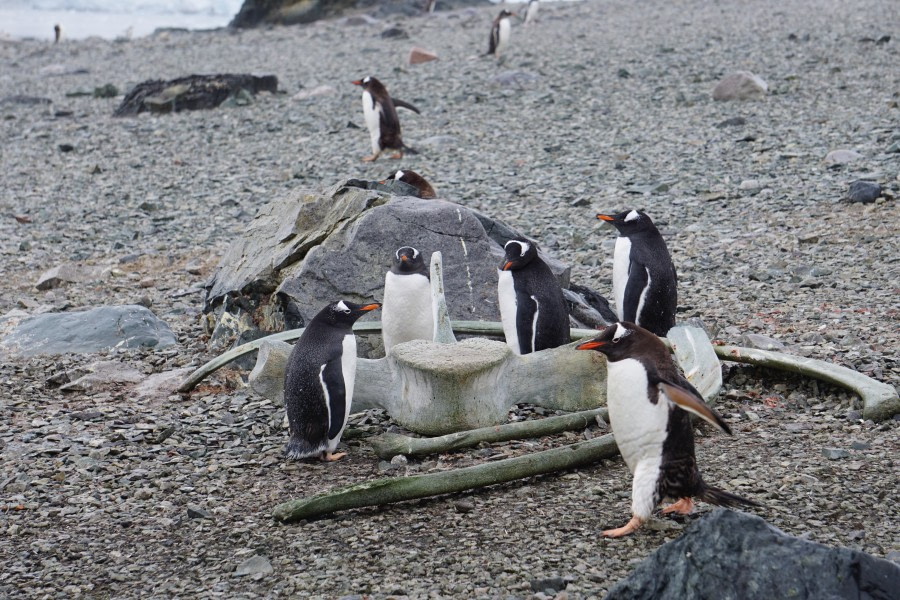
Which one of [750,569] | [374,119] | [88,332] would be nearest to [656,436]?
[750,569]

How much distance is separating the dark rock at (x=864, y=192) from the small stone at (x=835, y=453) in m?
4.19

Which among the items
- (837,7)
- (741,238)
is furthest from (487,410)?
(837,7)

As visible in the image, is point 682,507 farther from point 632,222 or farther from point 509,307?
point 632,222

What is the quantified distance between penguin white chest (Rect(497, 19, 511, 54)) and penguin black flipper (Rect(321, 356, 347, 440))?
12410 millimetres

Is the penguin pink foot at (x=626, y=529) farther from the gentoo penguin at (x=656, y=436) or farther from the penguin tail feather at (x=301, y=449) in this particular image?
the penguin tail feather at (x=301, y=449)

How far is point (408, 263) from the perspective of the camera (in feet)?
16.2

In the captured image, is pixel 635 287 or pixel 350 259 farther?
pixel 350 259

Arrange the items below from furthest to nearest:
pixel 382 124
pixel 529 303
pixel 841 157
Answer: pixel 382 124, pixel 841 157, pixel 529 303

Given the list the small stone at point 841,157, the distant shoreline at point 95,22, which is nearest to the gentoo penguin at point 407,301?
the small stone at point 841,157

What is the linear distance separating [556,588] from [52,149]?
Answer: 35.6ft

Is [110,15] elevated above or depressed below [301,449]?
above

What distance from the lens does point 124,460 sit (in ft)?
13.3

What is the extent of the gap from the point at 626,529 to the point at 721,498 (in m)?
0.32

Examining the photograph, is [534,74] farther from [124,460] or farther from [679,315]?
[124,460]
